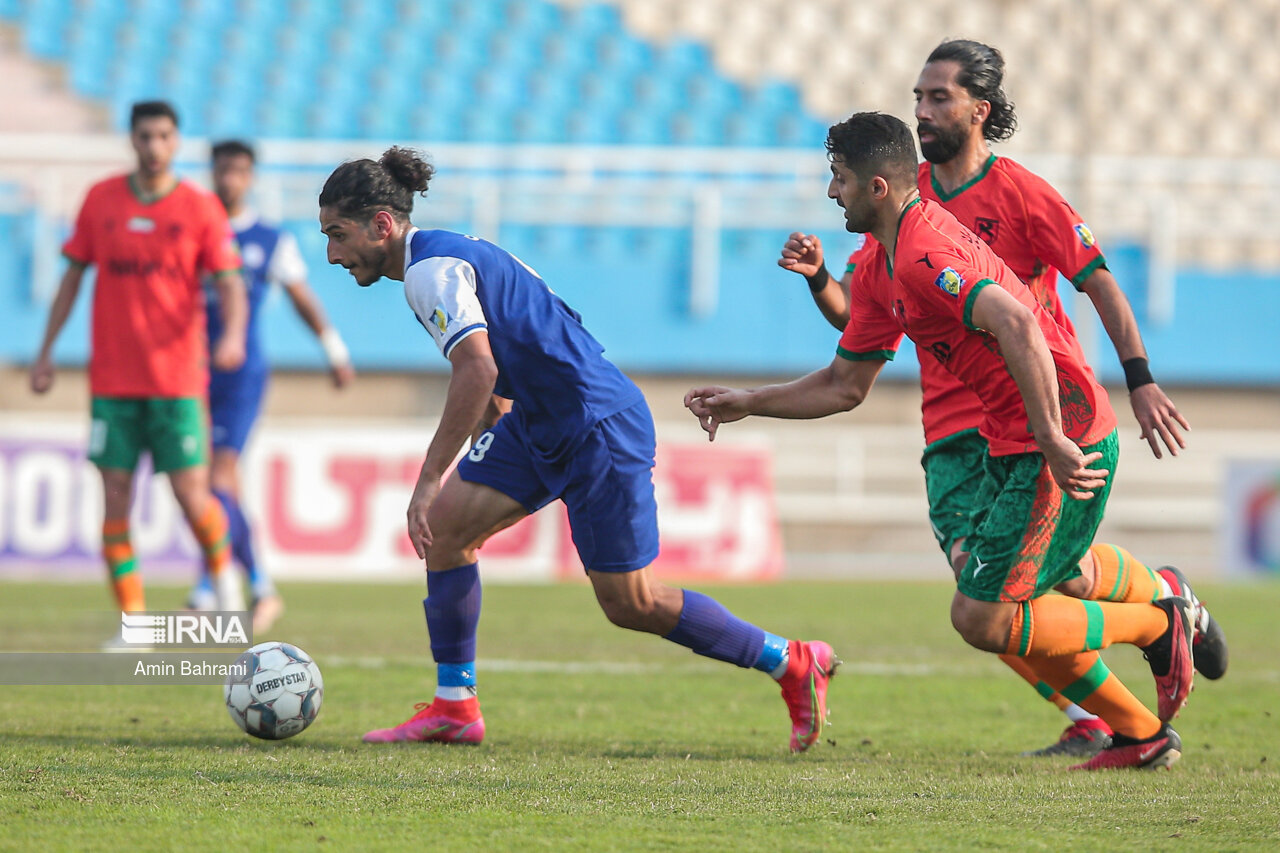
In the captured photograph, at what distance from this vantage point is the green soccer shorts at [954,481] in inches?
177

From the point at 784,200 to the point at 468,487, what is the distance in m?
11.6

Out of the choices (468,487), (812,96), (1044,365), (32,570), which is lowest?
(32,570)

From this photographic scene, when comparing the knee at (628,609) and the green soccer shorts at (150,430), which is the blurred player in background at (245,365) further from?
the knee at (628,609)

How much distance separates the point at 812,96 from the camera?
1788 centimetres

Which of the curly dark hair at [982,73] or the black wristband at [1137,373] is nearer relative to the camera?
the black wristband at [1137,373]

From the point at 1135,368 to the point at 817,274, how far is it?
0.99 m

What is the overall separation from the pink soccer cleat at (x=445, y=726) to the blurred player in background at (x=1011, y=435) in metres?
1.21

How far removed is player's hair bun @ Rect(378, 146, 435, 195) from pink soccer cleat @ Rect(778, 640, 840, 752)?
1.86 metres

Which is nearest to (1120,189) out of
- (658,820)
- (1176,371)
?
(1176,371)

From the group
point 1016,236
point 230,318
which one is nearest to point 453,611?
point 1016,236

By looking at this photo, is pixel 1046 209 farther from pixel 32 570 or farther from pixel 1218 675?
pixel 32 570

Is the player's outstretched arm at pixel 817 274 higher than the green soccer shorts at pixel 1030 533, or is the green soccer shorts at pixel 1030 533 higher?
the player's outstretched arm at pixel 817 274

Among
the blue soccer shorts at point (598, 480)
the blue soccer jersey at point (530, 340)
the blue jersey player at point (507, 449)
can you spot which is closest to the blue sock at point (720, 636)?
the blue jersey player at point (507, 449)

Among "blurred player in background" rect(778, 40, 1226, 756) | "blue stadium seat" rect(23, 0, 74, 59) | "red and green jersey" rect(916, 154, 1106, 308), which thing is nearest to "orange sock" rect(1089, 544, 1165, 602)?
"blurred player in background" rect(778, 40, 1226, 756)
